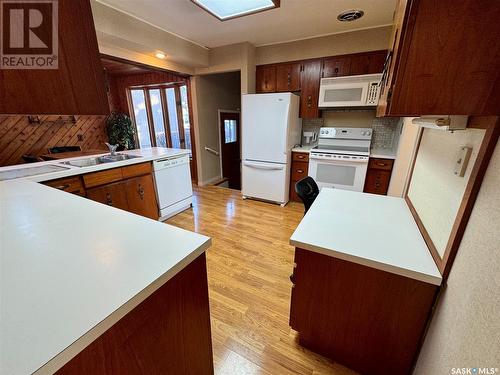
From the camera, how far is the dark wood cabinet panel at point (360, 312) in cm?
93

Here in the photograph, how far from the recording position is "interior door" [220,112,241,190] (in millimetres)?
4795

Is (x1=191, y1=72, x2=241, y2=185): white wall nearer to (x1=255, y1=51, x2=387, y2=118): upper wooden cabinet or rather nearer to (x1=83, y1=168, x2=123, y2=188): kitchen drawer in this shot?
(x1=255, y1=51, x2=387, y2=118): upper wooden cabinet

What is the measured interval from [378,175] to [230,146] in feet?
10.7

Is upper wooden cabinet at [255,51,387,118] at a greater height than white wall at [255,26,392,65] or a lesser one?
lesser

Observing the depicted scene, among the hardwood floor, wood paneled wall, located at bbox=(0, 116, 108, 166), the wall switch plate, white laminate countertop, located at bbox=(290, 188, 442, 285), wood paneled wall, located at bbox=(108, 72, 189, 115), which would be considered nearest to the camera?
the wall switch plate

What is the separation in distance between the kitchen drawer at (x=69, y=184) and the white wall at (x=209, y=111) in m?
2.44

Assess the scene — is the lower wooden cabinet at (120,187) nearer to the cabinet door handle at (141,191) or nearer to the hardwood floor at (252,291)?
the cabinet door handle at (141,191)

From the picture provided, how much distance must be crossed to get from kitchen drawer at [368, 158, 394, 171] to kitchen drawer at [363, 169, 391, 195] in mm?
44

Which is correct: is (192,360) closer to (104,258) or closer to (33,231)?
(104,258)

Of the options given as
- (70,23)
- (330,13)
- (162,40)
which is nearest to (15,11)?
(70,23)

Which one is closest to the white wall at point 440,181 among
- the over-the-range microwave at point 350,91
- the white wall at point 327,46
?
the over-the-range microwave at point 350,91

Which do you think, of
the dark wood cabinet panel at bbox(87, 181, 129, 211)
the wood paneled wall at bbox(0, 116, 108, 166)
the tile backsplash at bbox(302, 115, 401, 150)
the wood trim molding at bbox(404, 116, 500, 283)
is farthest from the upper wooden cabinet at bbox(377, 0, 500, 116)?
the wood paneled wall at bbox(0, 116, 108, 166)

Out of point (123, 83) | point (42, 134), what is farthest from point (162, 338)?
point (123, 83)

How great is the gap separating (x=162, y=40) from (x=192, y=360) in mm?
3326
